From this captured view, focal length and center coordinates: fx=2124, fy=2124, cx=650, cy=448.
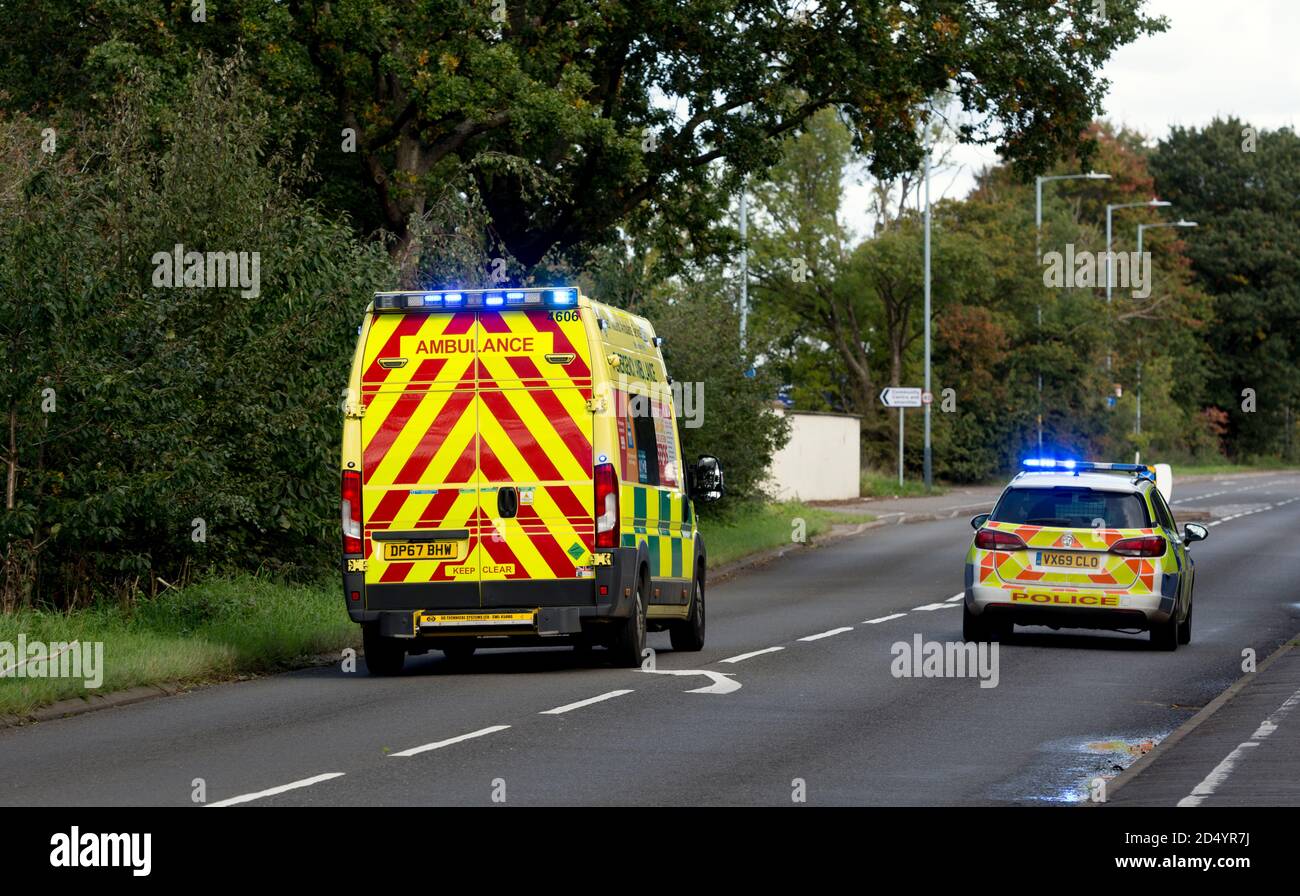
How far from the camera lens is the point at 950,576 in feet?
101

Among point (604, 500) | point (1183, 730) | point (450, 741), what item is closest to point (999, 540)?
point (604, 500)

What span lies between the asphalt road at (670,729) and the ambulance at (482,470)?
64 centimetres

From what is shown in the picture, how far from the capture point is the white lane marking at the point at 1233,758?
9.73 metres

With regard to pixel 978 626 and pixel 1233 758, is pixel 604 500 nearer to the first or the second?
pixel 978 626

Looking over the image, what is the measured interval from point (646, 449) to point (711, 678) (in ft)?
7.52

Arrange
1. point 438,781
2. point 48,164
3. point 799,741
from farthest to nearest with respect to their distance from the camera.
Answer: point 48,164, point 799,741, point 438,781

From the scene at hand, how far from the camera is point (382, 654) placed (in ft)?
55.8

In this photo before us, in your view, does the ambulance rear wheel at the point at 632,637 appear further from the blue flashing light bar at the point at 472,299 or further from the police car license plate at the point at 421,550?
the blue flashing light bar at the point at 472,299

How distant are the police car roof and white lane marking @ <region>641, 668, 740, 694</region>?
421 centimetres

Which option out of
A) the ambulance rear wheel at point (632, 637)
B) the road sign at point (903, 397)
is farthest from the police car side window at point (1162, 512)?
the road sign at point (903, 397)
